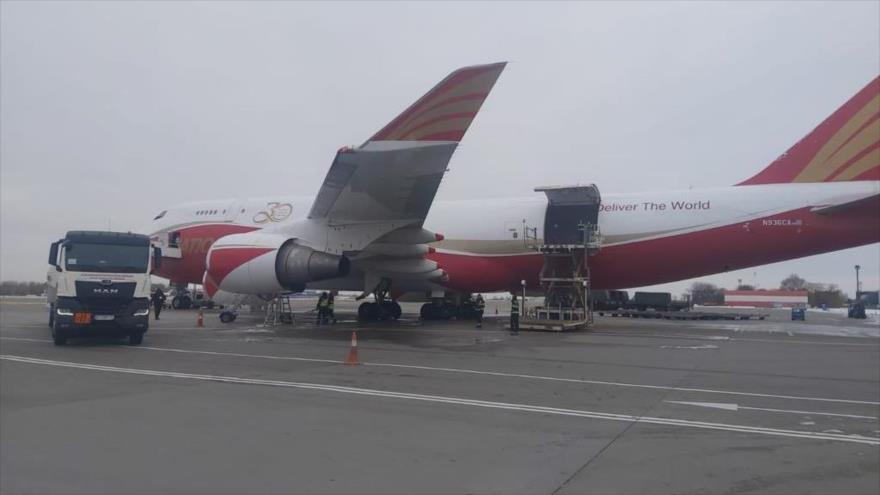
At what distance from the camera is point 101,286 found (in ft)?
44.0

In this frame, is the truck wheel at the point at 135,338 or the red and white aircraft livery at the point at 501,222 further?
the red and white aircraft livery at the point at 501,222

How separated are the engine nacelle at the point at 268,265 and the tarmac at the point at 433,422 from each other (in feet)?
12.7

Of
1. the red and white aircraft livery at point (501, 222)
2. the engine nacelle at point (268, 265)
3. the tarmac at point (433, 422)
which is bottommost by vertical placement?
the tarmac at point (433, 422)

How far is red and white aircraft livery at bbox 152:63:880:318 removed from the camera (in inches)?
566

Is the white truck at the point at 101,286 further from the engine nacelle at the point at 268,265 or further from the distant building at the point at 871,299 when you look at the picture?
the distant building at the point at 871,299

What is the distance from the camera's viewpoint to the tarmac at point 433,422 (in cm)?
469

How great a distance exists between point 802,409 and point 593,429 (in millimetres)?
3164

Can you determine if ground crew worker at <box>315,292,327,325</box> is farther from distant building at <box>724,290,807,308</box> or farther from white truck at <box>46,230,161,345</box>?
distant building at <box>724,290,807,308</box>

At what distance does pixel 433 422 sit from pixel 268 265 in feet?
36.1

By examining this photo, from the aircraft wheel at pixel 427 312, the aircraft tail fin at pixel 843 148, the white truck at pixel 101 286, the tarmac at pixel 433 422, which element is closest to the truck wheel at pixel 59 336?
the white truck at pixel 101 286

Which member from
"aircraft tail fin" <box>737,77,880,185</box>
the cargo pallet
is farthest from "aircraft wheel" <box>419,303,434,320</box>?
"aircraft tail fin" <box>737,77,880,185</box>

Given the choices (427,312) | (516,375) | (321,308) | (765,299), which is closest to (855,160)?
(516,375)

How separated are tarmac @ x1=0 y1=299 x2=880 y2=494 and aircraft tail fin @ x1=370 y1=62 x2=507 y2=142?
4672mm

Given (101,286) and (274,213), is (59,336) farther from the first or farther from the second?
(274,213)
